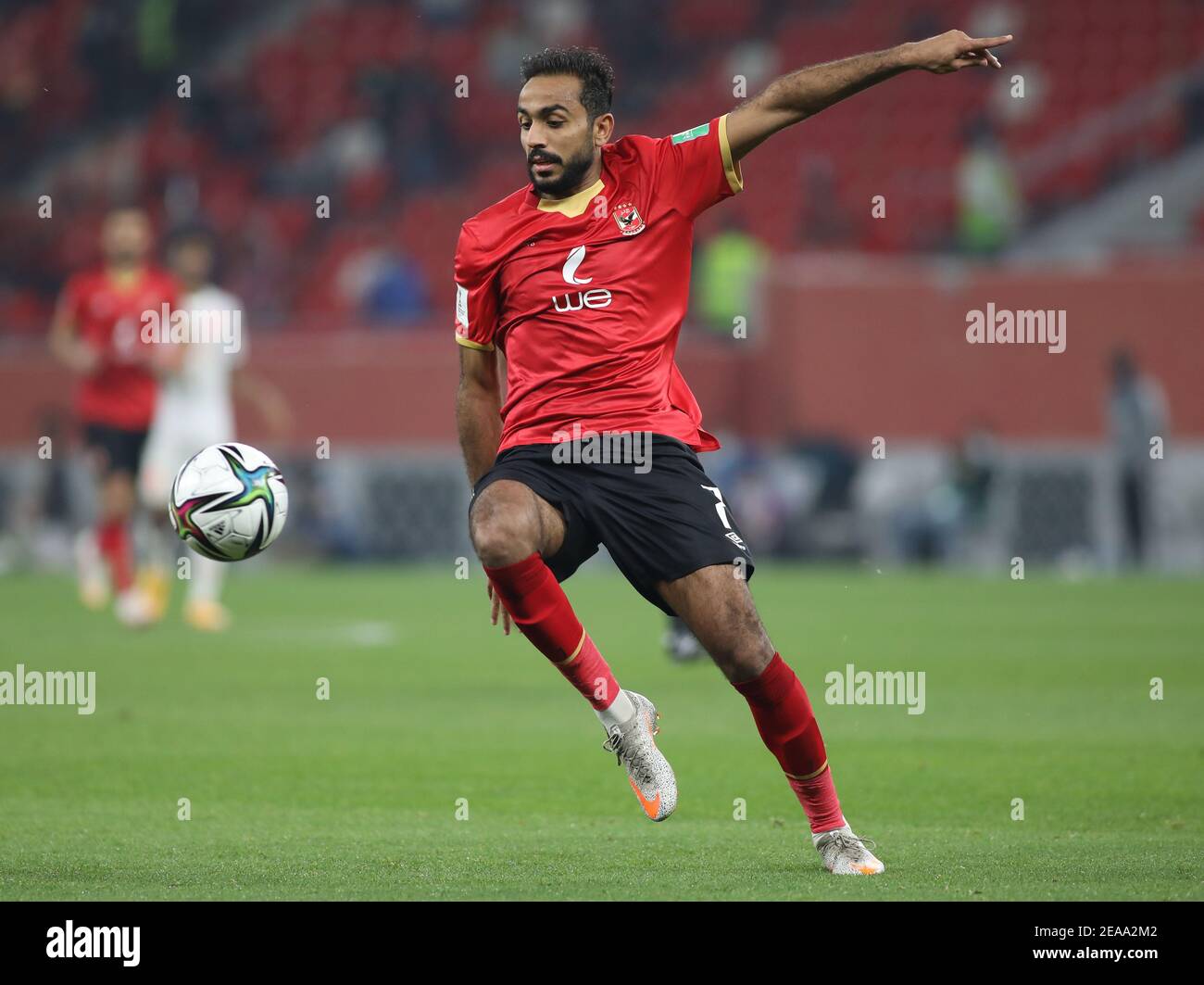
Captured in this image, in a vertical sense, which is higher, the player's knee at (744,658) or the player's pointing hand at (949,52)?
the player's pointing hand at (949,52)

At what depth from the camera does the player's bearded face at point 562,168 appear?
599cm

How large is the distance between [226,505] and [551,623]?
5.89ft

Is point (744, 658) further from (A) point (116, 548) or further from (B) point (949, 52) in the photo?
(A) point (116, 548)

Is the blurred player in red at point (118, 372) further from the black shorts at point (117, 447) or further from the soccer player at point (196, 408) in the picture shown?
the soccer player at point (196, 408)

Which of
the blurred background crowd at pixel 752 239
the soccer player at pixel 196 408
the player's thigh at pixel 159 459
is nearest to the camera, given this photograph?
the soccer player at pixel 196 408

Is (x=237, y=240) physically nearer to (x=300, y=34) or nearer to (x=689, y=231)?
(x=300, y=34)

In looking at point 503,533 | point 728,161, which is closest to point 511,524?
point 503,533

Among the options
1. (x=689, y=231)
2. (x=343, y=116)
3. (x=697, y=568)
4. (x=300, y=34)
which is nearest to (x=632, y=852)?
(x=697, y=568)

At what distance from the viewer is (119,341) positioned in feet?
45.9

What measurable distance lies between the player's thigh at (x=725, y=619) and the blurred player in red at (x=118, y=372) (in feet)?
29.3

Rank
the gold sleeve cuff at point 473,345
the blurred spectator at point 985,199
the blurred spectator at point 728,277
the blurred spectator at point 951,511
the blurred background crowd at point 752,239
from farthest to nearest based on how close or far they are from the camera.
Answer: the blurred spectator at point 728,277, the blurred spectator at point 985,199, the blurred background crowd at point 752,239, the blurred spectator at point 951,511, the gold sleeve cuff at point 473,345

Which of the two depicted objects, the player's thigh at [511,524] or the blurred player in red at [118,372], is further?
the blurred player in red at [118,372]

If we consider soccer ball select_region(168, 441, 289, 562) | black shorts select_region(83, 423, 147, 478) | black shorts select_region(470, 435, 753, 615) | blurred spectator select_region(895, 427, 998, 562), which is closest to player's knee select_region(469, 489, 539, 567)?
black shorts select_region(470, 435, 753, 615)

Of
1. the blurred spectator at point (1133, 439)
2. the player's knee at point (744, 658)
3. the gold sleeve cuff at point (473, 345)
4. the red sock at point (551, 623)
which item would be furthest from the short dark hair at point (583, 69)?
the blurred spectator at point (1133, 439)
